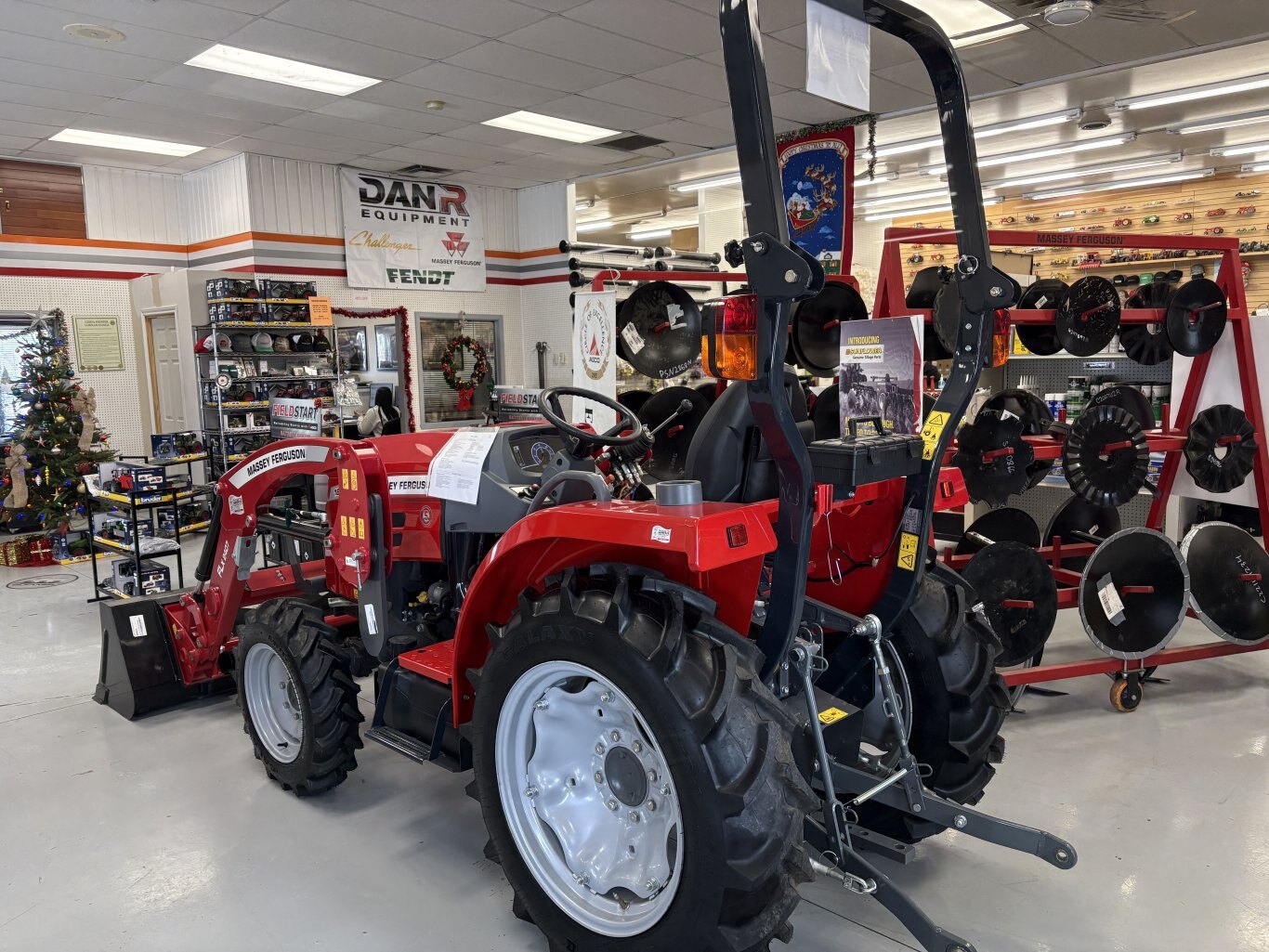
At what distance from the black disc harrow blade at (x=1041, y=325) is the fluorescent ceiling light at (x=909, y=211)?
8.95m

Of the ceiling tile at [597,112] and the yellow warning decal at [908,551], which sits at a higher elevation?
the ceiling tile at [597,112]

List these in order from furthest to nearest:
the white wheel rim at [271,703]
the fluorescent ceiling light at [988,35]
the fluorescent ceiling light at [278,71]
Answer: the fluorescent ceiling light at [278,71] < the fluorescent ceiling light at [988,35] < the white wheel rim at [271,703]

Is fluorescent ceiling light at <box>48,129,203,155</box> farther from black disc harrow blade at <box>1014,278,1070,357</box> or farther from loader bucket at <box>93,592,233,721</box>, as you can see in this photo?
black disc harrow blade at <box>1014,278,1070,357</box>

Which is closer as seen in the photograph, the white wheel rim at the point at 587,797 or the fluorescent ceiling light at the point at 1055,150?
the white wheel rim at the point at 587,797

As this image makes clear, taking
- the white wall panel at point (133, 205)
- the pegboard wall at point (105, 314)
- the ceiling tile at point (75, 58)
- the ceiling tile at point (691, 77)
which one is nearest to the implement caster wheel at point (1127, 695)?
the ceiling tile at point (691, 77)

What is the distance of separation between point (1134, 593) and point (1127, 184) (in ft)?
32.9

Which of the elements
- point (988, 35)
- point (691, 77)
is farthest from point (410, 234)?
point (988, 35)

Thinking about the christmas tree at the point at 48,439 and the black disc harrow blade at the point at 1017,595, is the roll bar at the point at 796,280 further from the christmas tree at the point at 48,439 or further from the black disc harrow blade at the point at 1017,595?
the christmas tree at the point at 48,439

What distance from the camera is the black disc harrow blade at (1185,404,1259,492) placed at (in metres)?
4.09

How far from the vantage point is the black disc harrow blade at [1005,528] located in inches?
176

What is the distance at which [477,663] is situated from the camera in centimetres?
231

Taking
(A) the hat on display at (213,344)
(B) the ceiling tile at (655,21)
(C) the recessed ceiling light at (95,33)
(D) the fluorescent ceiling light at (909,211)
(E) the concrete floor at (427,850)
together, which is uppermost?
(D) the fluorescent ceiling light at (909,211)

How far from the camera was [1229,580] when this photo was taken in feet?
12.5

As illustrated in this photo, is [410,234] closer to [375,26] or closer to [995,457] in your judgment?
[375,26]
